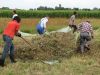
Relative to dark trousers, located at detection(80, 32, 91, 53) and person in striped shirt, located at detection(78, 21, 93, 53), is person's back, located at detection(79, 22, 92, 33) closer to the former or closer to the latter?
person in striped shirt, located at detection(78, 21, 93, 53)

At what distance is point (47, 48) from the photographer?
14.3 m

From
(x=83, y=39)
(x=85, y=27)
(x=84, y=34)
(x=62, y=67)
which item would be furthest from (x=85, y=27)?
(x=62, y=67)

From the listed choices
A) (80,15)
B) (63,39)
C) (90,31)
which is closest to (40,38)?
(63,39)

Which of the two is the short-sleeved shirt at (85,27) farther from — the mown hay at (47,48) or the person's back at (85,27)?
the mown hay at (47,48)

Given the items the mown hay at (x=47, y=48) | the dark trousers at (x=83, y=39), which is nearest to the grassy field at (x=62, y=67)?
the mown hay at (x=47, y=48)

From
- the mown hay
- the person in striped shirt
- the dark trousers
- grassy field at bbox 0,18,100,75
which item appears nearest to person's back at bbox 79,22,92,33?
the person in striped shirt

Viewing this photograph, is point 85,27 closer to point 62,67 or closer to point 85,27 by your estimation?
point 85,27

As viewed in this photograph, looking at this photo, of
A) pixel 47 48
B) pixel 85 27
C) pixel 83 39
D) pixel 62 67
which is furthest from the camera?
pixel 83 39

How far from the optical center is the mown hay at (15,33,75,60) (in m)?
13.8

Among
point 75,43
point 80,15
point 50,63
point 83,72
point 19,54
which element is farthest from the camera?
point 80,15

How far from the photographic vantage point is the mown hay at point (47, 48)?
545 inches

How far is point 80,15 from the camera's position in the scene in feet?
170

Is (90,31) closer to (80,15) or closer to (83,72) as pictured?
(83,72)

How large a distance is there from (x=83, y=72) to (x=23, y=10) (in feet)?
135
